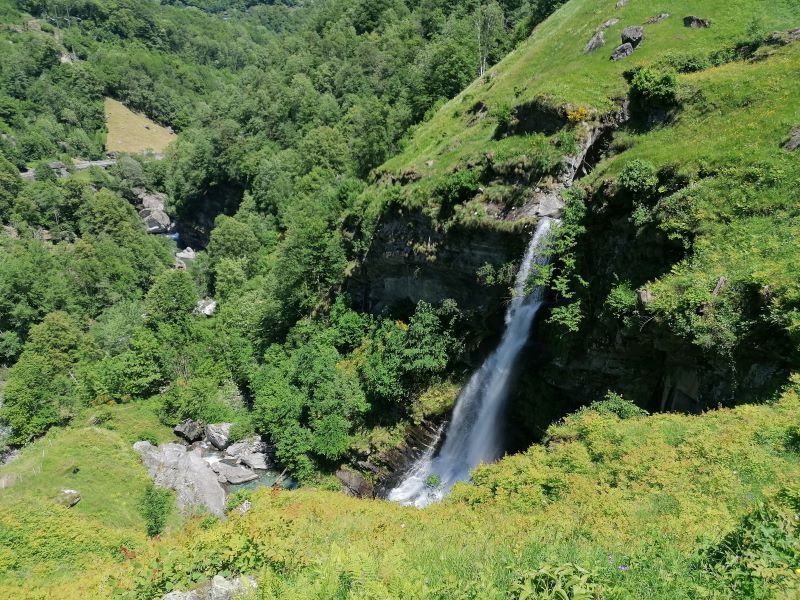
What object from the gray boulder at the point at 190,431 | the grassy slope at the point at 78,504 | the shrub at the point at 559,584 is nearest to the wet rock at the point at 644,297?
the shrub at the point at 559,584

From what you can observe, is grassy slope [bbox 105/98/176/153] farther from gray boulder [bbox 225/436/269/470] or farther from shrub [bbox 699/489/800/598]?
shrub [bbox 699/489/800/598]

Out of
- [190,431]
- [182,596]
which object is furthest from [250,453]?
[182,596]

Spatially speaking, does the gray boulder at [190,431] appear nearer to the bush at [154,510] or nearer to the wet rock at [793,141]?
the bush at [154,510]

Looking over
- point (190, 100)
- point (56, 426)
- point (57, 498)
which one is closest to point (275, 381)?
point (57, 498)

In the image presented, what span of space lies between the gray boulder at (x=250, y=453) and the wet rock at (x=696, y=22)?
4419cm

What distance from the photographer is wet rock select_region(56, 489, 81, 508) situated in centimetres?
2777

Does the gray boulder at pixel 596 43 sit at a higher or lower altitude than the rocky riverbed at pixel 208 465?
higher

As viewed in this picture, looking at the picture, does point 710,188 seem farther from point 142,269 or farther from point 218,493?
point 142,269

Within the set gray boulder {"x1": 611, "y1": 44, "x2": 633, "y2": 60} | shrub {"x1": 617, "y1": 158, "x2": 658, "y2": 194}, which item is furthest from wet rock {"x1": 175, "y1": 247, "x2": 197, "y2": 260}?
shrub {"x1": 617, "y1": 158, "x2": 658, "y2": 194}

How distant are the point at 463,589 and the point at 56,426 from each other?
49226mm

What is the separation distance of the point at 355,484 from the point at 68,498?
54.9ft

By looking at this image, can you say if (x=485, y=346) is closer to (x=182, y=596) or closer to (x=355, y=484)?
(x=355, y=484)

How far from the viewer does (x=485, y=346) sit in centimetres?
2981

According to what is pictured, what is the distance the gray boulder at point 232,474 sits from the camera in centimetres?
3431
